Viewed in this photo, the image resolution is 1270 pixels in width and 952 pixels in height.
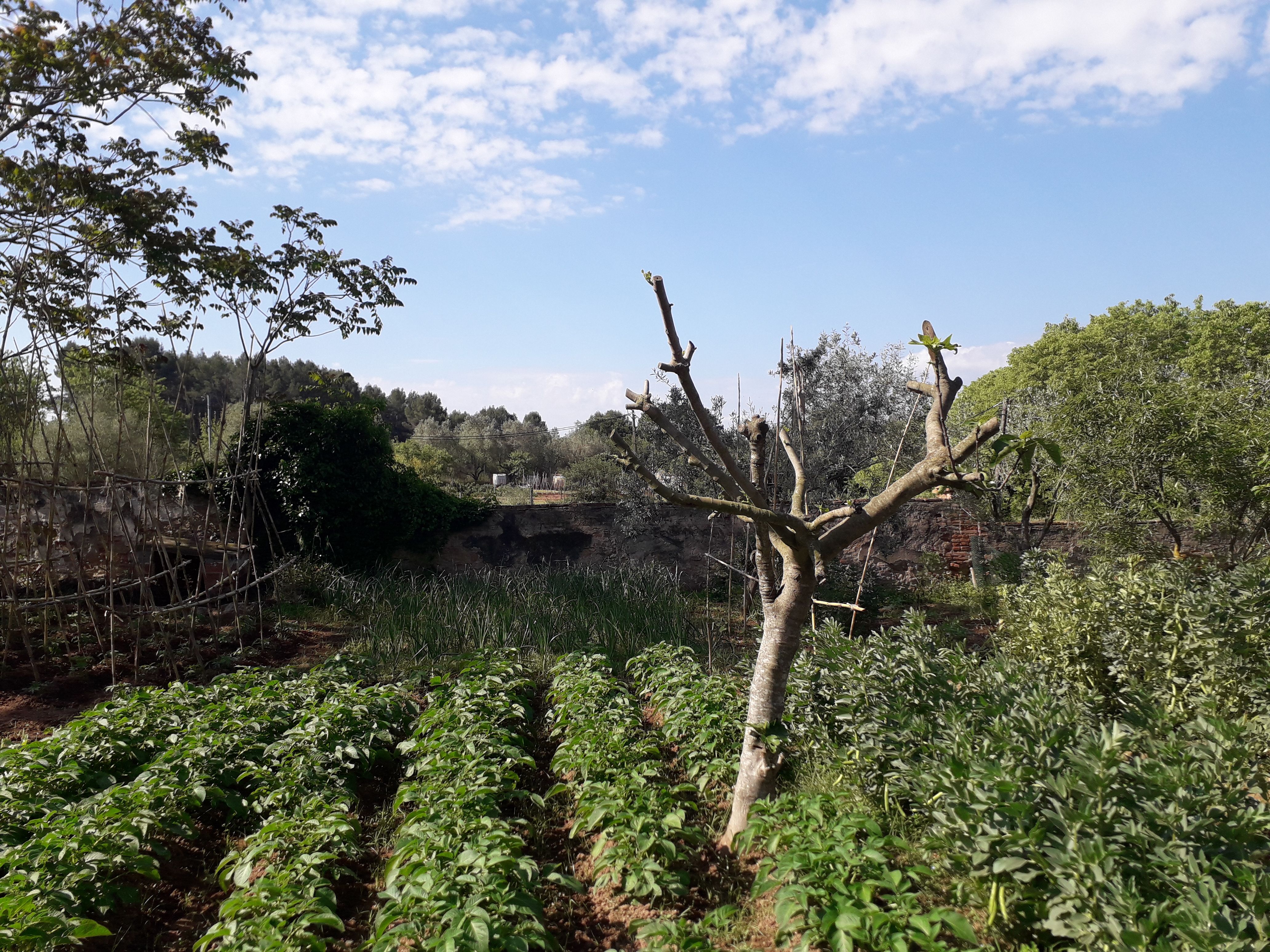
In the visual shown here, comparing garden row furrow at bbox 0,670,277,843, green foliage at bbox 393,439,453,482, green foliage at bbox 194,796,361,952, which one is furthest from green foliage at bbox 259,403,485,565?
green foliage at bbox 393,439,453,482

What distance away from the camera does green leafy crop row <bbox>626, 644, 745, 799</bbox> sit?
381cm

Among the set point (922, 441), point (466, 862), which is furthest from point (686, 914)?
point (922, 441)

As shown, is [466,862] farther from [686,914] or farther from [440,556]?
[440,556]

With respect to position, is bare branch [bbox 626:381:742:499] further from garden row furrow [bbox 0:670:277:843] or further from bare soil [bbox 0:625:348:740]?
bare soil [bbox 0:625:348:740]

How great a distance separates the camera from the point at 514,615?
7.39 meters

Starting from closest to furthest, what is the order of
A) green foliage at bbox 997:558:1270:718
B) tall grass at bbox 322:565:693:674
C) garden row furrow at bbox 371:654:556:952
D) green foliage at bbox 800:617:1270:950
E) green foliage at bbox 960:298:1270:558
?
1. green foliage at bbox 800:617:1270:950
2. garden row furrow at bbox 371:654:556:952
3. green foliage at bbox 997:558:1270:718
4. tall grass at bbox 322:565:693:674
5. green foliage at bbox 960:298:1270:558

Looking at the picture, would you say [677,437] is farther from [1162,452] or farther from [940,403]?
[1162,452]

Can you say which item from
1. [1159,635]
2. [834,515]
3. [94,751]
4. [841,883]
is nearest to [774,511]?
[834,515]

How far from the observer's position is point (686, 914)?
2.88 m

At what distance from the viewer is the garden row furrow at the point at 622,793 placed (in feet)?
9.56

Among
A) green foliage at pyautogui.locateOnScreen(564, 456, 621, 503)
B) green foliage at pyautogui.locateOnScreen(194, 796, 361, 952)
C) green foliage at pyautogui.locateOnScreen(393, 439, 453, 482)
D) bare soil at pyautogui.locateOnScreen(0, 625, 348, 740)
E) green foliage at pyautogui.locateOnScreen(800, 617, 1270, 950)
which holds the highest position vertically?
green foliage at pyautogui.locateOnScreen(393, 439, 453, 482)

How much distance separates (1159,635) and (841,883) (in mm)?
2918

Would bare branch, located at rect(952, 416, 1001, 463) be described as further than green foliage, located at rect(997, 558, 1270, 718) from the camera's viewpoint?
No

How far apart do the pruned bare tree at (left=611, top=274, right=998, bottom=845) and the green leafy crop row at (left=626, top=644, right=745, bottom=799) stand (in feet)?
0.92
